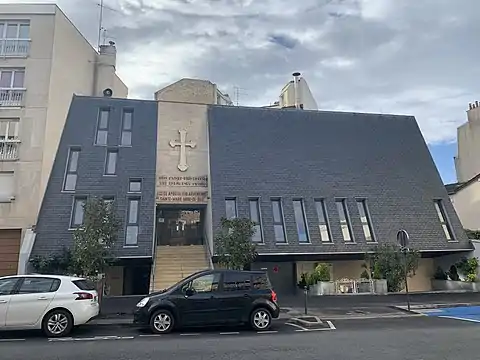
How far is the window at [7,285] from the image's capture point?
10238 mm

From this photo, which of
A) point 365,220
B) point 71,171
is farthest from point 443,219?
point 71,171

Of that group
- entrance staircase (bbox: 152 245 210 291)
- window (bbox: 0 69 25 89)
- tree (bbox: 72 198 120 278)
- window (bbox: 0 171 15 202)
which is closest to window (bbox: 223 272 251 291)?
tree (bbox: 72 198 120 278)

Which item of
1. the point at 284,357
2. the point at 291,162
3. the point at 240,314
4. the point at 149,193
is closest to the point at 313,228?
the point at 291,162

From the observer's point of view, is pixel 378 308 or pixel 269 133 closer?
pixel 378 308

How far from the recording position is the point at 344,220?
21.8 metres

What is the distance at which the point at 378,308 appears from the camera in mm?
15672

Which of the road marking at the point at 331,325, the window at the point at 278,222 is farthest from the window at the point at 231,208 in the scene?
the road marking at the point at 331,325

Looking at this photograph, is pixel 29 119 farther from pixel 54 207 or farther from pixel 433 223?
pixel 433 223

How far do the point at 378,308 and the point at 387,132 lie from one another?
43.5 feet

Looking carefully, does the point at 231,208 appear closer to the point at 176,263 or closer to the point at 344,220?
the point at 176,263

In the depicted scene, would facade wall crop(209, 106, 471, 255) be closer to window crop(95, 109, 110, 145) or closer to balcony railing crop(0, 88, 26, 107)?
window crop(95, 109, 110, 145)

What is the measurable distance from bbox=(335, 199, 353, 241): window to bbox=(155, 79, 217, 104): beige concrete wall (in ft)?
40.3

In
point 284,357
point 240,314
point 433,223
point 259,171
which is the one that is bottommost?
point 284,357

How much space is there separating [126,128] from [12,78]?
225 inches
